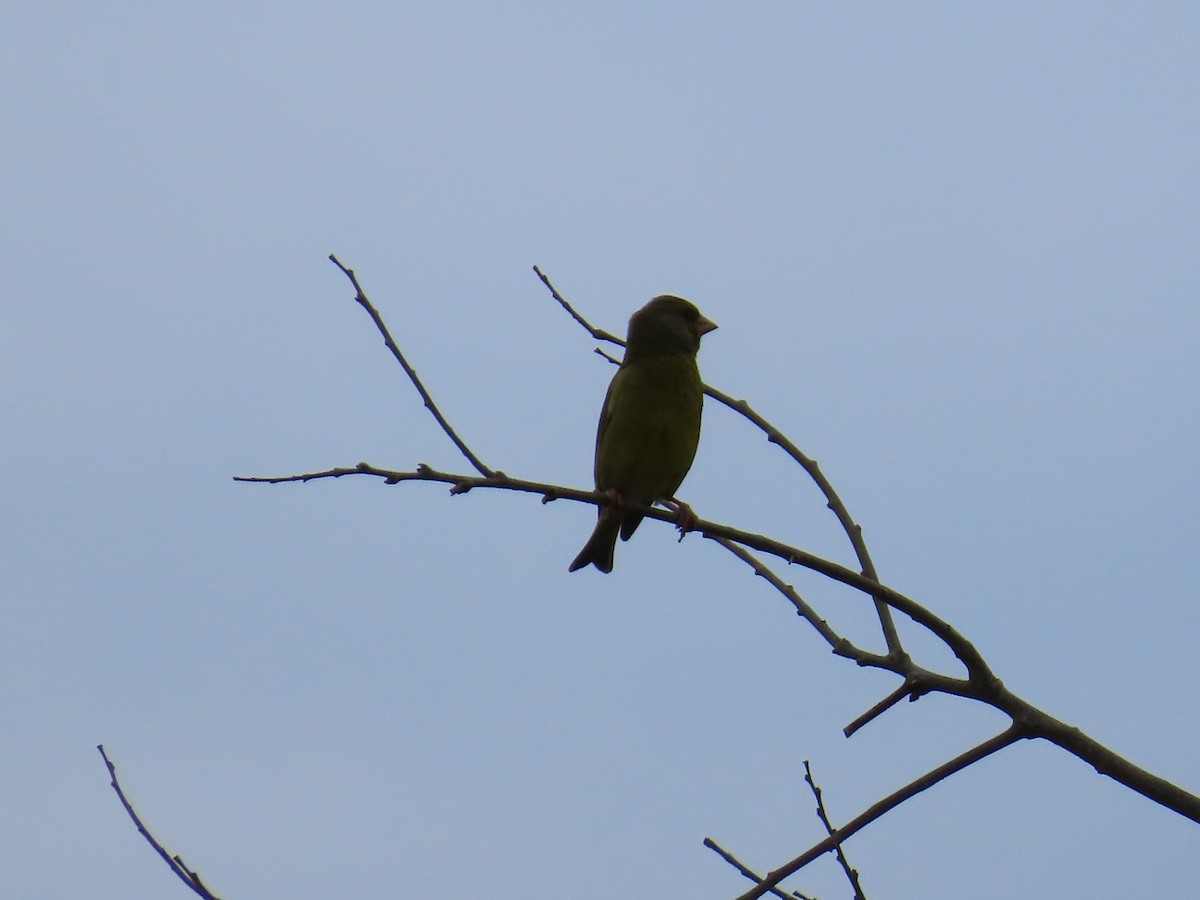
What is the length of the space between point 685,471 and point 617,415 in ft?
1.45

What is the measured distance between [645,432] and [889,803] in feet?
12.4

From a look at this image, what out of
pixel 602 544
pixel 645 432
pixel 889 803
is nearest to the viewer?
pixel 889 803

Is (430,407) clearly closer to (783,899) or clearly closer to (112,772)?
(112,772)

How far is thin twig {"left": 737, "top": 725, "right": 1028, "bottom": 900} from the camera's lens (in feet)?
8.69

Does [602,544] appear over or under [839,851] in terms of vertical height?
over

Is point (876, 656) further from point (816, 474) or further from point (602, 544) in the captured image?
point (602, 544)

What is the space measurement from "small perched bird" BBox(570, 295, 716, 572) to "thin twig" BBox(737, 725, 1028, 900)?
333 centimetres

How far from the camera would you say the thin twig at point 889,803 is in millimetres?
2648

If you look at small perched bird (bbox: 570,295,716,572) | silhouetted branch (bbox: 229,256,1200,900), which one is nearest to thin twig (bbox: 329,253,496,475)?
silhouetted branch (bbox: 229,256,1200,900)

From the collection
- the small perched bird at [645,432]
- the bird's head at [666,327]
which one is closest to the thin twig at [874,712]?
the small perched bird at [645,432]

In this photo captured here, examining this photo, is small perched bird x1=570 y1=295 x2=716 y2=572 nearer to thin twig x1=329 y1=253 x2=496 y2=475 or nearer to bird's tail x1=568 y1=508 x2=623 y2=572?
bird's tail x1=568 y1=508 x2=623 y2=572

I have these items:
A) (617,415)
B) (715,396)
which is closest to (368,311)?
(715,396)

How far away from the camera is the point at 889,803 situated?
2756 millimetres

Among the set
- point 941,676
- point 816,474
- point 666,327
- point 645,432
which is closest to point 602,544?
point 645,432
